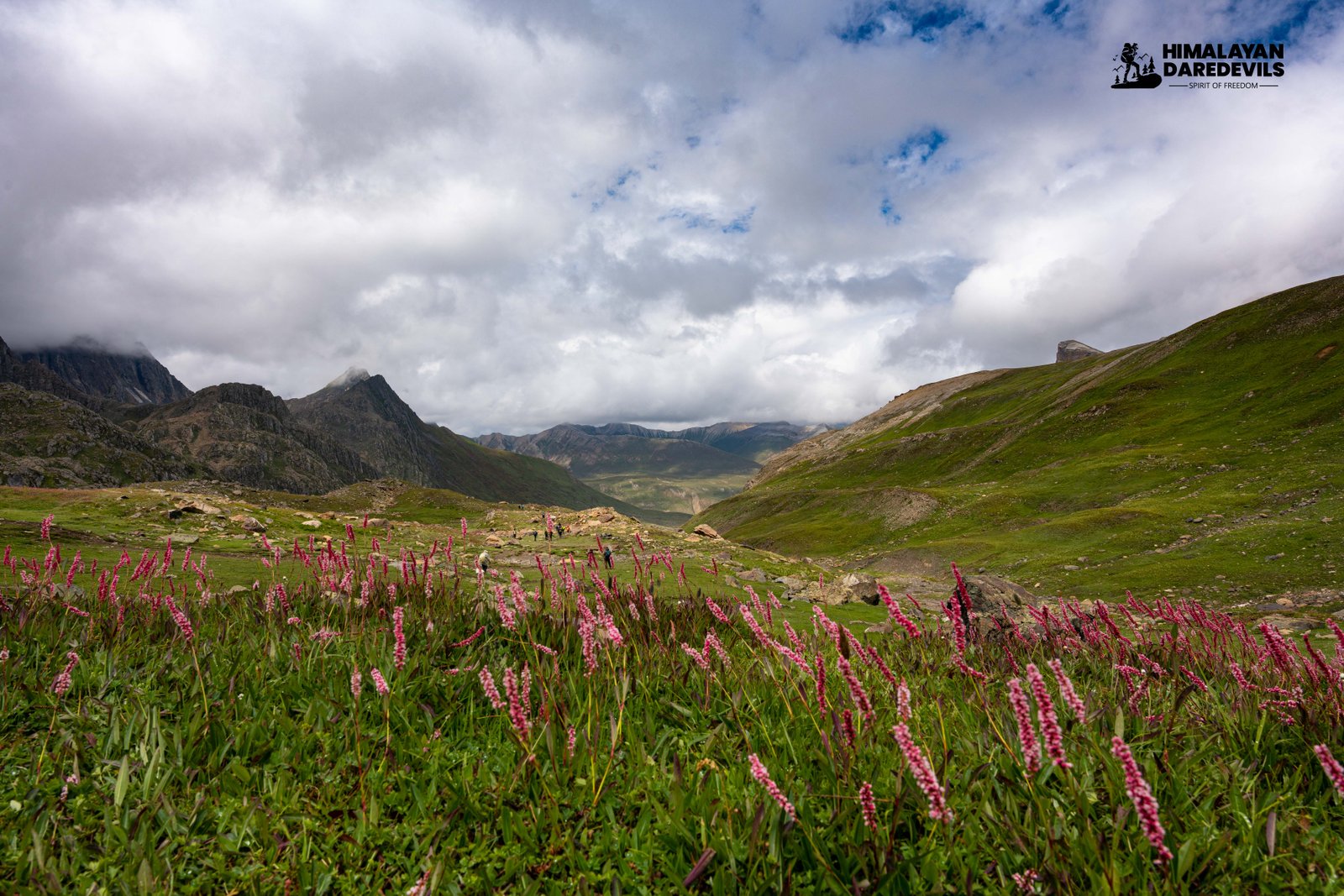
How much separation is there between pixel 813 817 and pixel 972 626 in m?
5.14

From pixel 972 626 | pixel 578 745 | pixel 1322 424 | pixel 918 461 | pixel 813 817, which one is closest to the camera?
pixel 813 817

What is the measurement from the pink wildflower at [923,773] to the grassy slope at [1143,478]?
1653 inches

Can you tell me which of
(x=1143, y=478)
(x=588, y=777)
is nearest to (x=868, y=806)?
(x=588, y=777)

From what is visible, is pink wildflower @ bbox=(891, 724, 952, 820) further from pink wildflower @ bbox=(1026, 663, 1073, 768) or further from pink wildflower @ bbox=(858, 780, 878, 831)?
pink wildflower @ bbox=(1026, 663, 1073, 768)

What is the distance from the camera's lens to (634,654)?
22.6ft

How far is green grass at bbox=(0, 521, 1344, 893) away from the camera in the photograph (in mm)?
3398

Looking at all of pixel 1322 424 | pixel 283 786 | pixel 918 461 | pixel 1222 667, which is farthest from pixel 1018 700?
pixel 918 461

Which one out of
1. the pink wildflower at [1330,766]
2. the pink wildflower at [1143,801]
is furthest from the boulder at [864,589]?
the pink wildflower at [1143,801]

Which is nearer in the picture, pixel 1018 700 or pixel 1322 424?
pixel 1018 700

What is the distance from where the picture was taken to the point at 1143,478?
2707 inches

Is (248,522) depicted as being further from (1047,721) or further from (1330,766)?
(1330,766)

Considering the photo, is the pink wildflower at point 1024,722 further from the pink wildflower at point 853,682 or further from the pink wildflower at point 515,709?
the pink wildflower at point 515,709

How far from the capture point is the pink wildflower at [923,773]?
261 centimetres

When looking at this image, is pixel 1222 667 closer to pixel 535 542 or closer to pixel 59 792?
pixel 59 792
